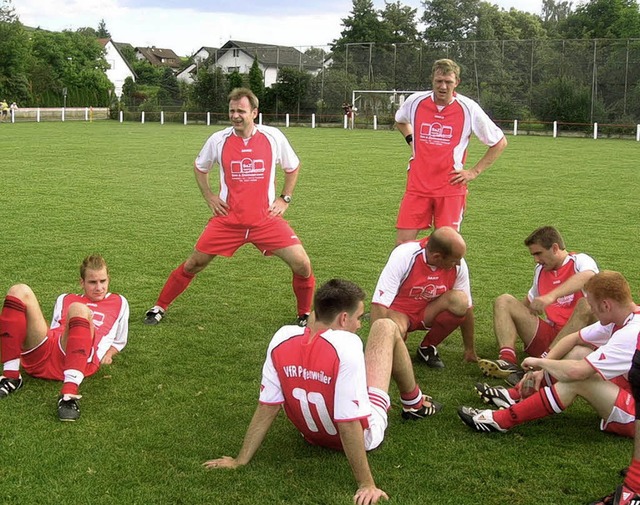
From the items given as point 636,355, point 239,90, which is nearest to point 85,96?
point 239,90

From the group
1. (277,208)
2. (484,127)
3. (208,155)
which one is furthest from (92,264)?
(484,127)

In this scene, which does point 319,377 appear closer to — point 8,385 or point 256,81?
point 8,385

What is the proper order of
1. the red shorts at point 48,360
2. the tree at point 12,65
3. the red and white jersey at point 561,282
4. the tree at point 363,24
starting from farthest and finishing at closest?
the tree at point 363,24, the tree at point 12,65, the red and white jersey at point 561,282, the red shorts at point 48,360

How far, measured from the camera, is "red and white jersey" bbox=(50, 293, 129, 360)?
564 centimetres

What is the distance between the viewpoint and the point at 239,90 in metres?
6.96

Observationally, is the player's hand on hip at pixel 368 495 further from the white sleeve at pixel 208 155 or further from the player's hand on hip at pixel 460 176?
the player's hand on hip at pixel 460 176

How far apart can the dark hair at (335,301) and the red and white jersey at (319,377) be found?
3.5 inches

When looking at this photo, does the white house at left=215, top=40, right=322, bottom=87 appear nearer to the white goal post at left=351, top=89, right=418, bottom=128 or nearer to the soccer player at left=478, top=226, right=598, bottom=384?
the white goal post at left=351, top=89, right=418, bottom=128

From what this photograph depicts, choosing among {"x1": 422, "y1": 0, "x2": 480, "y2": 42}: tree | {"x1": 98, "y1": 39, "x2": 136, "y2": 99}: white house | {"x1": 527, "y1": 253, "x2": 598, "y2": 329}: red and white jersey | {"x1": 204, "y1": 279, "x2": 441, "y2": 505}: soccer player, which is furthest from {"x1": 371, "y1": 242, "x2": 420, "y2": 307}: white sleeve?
{"x1": 98, "y1": 39, "x2": 136, "y2": 99}: white house

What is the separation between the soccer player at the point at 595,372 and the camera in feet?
13.8

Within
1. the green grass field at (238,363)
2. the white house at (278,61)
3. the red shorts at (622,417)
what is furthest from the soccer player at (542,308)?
the white house at (278,61)

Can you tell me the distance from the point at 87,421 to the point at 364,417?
6.47 ft

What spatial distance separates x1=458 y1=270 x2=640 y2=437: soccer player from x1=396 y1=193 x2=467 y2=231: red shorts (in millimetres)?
2824

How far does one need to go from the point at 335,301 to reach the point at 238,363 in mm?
2386
